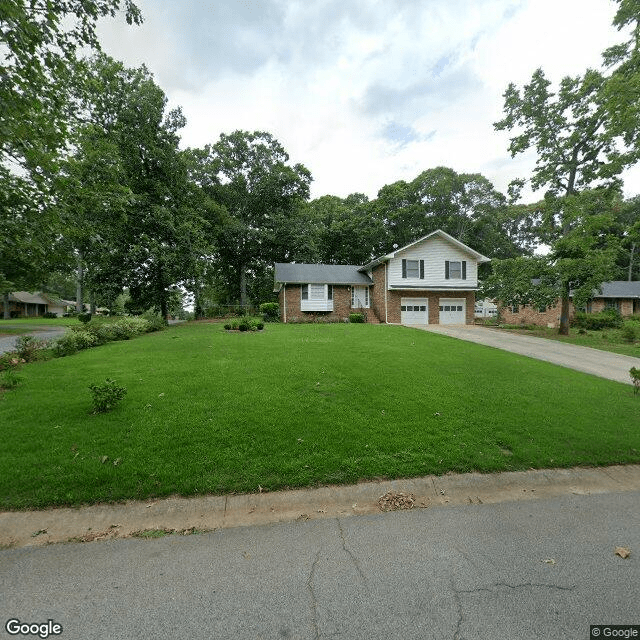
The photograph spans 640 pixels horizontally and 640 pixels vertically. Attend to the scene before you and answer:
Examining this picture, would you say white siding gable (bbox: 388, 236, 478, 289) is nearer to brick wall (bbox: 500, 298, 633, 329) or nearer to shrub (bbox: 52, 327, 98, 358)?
brick wall (bbox: 500, 298, 633, 329)

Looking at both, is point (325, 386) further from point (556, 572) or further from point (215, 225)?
point (215, 225)

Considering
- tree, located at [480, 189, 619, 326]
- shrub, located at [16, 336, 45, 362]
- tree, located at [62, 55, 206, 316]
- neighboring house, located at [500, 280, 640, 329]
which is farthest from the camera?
neighboring house, located at [500, 280, 640, 329]

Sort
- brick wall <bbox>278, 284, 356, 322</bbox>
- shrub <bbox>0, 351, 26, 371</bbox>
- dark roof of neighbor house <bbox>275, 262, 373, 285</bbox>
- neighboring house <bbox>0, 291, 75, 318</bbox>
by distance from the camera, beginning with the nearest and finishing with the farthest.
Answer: shrub <bbox>0, 351, 26, 371</bbox> → brick wall <bbox>278, 284, 356, 322</bbox> → dark roof of neighbor house <bbox>275, 262, 373, 285</bbox> → neighboring house <bbox>0, 291, 75, 318</bbox>

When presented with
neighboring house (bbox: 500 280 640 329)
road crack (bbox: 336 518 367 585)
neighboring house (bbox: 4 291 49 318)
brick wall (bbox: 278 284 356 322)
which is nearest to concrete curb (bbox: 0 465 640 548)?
road crack (bbox: 336 518 367 585)

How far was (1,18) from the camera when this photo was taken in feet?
11.1

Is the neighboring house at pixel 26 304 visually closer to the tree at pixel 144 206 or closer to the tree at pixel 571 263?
the tree at pixel 144 206

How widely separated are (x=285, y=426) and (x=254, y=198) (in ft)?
111

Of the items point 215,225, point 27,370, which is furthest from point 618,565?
point 215,225

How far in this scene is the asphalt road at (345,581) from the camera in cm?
192

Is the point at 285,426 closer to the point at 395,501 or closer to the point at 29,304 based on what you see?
the point at 395,501

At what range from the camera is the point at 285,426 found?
465 centimetres

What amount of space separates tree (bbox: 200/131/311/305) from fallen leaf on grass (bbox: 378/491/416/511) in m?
31.2

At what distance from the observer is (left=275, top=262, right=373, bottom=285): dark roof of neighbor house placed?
23.4 meters

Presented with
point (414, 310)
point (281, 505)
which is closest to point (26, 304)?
point (414, 310)
